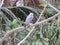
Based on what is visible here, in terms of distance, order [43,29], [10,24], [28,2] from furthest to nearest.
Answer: [28,2] < [43,29] < [10,24]

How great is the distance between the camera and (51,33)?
11.1ft

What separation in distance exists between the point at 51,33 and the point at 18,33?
1.79ft

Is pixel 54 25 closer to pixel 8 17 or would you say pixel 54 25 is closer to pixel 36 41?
pixel 36 41

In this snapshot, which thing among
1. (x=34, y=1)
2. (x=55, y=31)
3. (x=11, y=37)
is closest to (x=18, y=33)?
(x=11, y=37)

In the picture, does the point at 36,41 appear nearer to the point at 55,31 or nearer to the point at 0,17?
the point at 55,31

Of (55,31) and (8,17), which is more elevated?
(8,17)

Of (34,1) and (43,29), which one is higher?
(34,1)

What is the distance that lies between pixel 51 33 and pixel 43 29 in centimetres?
15

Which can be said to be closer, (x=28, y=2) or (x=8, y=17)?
(x=8, y=17)

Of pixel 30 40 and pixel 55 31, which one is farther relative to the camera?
pixel 55 31

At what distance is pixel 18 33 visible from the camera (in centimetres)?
317

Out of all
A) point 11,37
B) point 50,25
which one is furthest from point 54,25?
point 11,37

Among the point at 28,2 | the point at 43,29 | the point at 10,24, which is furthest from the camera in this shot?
the point at 28,2

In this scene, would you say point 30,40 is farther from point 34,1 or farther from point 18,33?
point 34,1
